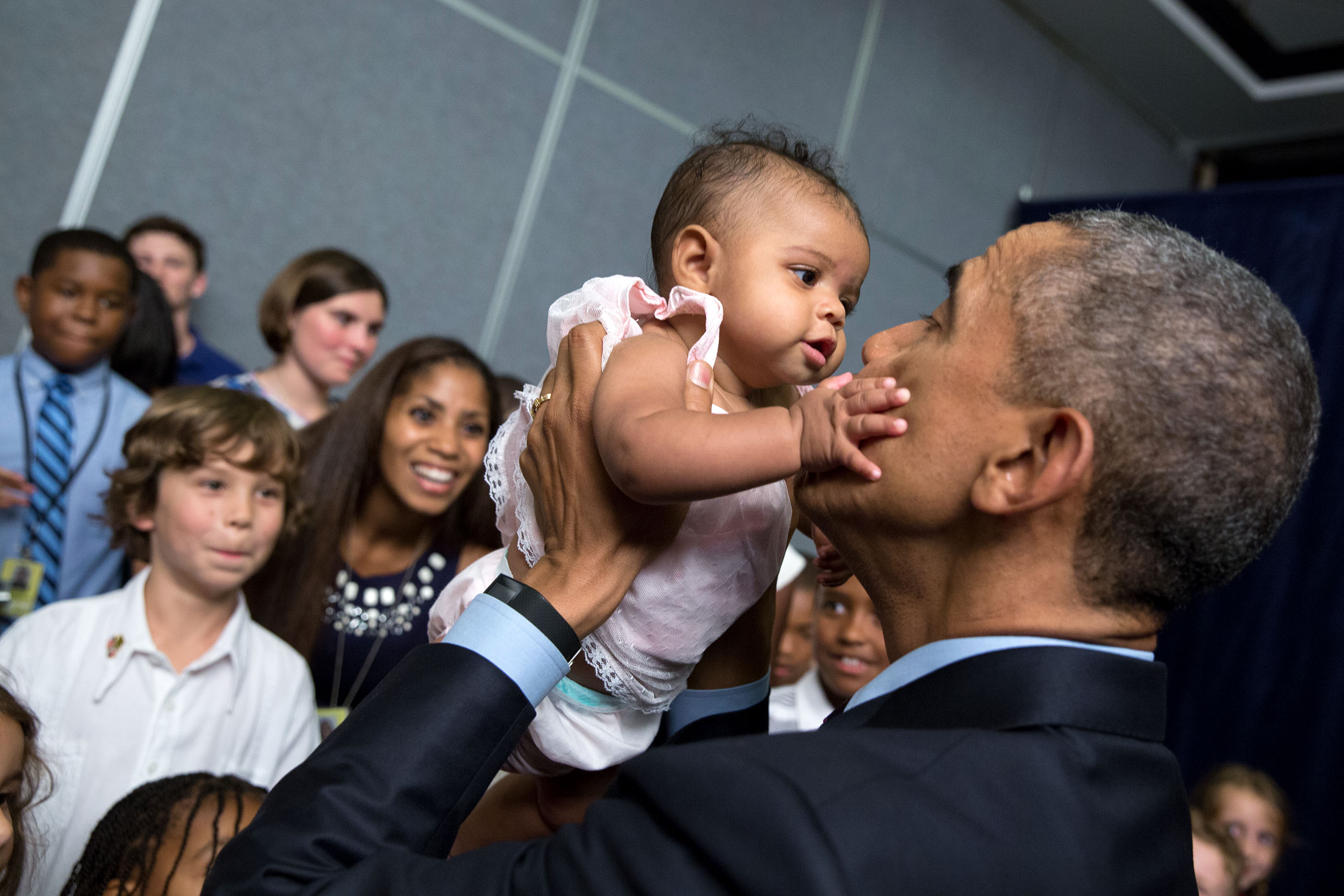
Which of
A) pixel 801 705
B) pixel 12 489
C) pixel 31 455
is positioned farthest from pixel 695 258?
pixel 31 455

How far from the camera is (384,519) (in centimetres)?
290

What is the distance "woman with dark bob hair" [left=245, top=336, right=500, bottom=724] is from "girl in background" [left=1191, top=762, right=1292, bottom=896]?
242cm

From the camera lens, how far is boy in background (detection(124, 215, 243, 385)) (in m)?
3.58

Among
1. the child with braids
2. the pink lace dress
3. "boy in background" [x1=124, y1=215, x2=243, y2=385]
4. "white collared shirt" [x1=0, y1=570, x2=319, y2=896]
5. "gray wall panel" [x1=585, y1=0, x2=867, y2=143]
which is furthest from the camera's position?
"gray wall panel" [x1=585, y1=0, x2=867, y2=143]

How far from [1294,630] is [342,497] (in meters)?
4.01

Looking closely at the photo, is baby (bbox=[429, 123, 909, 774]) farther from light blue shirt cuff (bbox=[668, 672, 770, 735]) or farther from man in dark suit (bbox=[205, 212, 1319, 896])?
man in dark suit (bbox=[205, 212, 1319, 896])

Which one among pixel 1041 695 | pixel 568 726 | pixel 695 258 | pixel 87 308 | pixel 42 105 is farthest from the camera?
pixel 42 105

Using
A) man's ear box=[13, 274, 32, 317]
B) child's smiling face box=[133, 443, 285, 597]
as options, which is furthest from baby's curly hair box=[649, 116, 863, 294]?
man's ear box=[13, 274, 32, 317]

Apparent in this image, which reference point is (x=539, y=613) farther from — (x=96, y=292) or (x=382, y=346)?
(x=382, y=346)

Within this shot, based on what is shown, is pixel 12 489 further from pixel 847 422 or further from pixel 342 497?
pixel 847 422

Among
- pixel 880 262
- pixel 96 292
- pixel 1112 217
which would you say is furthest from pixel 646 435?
pixel 880 262

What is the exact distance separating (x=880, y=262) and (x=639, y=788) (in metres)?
5.14

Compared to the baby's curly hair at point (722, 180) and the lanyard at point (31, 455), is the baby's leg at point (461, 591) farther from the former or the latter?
the lanyard at point (31, 455)

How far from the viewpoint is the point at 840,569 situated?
4.73 ft
